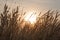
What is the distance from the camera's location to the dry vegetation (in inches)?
160

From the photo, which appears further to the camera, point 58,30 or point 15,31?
point 58,30

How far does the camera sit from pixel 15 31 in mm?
4164

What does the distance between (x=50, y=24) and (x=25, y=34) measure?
2.90 feet

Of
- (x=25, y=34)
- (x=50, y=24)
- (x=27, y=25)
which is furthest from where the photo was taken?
(x=50, y=24)

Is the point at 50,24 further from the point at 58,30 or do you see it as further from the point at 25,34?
the point at 25,34

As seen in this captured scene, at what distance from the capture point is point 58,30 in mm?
5066

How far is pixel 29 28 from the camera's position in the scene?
4609 millimetres

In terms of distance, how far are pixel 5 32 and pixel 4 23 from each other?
0.17 metres

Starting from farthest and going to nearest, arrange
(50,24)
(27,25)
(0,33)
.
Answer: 1. (50,24)
2. (27,25)
3. (0,33)

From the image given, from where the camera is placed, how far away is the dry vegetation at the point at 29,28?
405 cm

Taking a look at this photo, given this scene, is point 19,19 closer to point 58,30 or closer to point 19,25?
point 19,25

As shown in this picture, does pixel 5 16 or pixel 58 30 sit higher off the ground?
pixel 5 16

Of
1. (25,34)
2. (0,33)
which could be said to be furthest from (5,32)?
(25,34)

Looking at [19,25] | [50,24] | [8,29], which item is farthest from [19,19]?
[50,24]
